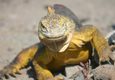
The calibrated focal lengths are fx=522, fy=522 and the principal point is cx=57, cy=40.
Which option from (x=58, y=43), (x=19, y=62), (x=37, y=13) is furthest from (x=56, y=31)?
(x=37, y=13)

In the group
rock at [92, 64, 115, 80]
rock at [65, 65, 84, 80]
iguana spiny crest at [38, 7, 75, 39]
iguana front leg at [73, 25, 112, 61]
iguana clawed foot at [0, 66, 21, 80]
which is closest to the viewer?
iguana spiny crest at [38, 7, 75, 39]

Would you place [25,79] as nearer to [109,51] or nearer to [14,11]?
[109,51]

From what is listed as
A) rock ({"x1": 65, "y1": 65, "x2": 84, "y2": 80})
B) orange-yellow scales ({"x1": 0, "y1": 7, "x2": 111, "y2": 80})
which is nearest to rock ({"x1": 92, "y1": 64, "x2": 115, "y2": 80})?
rock ({"x1": 65, "y1": 65, "x2": 84, "y2": 80})

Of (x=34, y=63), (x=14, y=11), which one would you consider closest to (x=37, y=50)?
(x=34, y=63)

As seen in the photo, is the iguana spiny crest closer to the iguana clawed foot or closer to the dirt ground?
the iguana clawed foot

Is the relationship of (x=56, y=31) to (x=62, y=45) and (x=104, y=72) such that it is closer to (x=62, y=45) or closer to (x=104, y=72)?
(x=62, y=45)

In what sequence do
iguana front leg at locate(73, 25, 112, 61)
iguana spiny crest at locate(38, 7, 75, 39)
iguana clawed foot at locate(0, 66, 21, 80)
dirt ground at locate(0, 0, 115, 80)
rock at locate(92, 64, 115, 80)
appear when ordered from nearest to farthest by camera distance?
1. iguana spiny crest at locate(38, 7, 75, 39)
2. rock at locate(92, 64, 115, 80)
3. iguana front leg at locate(73, 25, 112, 61)
4. iguana clawed foot at locate(0, 66, 21, 80)
5. dirt ground at locate(0, 0, 115, 80)
